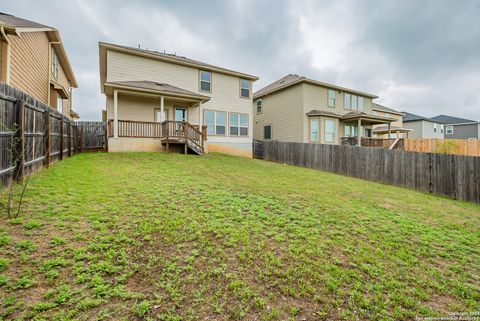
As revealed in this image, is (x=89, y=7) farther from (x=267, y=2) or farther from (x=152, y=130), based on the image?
(x=267, y=2)

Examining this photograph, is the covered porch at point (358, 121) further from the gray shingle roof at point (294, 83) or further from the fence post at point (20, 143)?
the fence post at point (20, 143)

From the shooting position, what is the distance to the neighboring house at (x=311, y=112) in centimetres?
1938

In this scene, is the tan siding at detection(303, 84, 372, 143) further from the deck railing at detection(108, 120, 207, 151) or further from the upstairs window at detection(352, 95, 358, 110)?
the deck railing at detection(108, 120, 207, 151)

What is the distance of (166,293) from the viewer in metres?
2.30

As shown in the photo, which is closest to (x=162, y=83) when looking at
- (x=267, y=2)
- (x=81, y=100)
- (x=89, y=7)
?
(x=89, y=7)

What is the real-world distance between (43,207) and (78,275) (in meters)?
2.35

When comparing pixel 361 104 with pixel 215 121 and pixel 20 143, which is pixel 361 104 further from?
pixel 20 143

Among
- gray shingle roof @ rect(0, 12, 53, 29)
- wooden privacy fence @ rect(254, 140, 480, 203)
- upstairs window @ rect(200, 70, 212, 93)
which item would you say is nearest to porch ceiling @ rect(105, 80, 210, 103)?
upstairs window @ rect(200, 70, 212, 93)

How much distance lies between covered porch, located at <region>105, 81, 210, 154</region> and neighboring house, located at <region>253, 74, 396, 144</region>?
9079 mm

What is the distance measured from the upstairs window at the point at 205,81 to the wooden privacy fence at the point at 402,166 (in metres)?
7.77

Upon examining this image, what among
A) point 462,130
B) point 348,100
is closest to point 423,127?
point 462,130

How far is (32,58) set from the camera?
10516mm

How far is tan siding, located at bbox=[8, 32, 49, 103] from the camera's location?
8820 mm

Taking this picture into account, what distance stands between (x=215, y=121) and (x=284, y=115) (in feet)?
24.2
